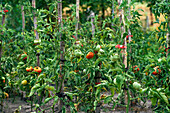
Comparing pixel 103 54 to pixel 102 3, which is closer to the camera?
pixel 103 54

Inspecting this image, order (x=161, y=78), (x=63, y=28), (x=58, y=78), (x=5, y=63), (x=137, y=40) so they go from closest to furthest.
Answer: (x=63, y=28), (x=58, y=78), (x=161, y=78), (x=5, y=63), (x=137, y=40)

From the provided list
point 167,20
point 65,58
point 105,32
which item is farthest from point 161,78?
point 65,58

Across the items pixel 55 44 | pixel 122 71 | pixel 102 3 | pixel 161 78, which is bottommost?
pixel 161 78

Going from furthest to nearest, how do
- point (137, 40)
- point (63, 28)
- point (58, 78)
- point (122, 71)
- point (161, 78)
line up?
point (137, 40) < point (161, 78) < point (58, 78) < point (63, 28) < point (122, 71)

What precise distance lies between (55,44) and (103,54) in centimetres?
49

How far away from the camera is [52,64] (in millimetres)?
1954

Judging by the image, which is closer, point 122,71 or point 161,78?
point 122,71

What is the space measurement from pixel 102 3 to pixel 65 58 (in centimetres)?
465

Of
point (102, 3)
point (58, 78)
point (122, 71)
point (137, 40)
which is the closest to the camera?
point (122, 71)

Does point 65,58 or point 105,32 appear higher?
point 105,32

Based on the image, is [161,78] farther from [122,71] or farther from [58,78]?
[58,78]

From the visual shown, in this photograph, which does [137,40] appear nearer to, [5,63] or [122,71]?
[122,71]

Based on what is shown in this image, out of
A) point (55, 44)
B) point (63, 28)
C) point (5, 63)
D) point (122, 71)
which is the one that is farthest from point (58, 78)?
point (5, 63)

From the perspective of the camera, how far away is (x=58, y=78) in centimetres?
195
